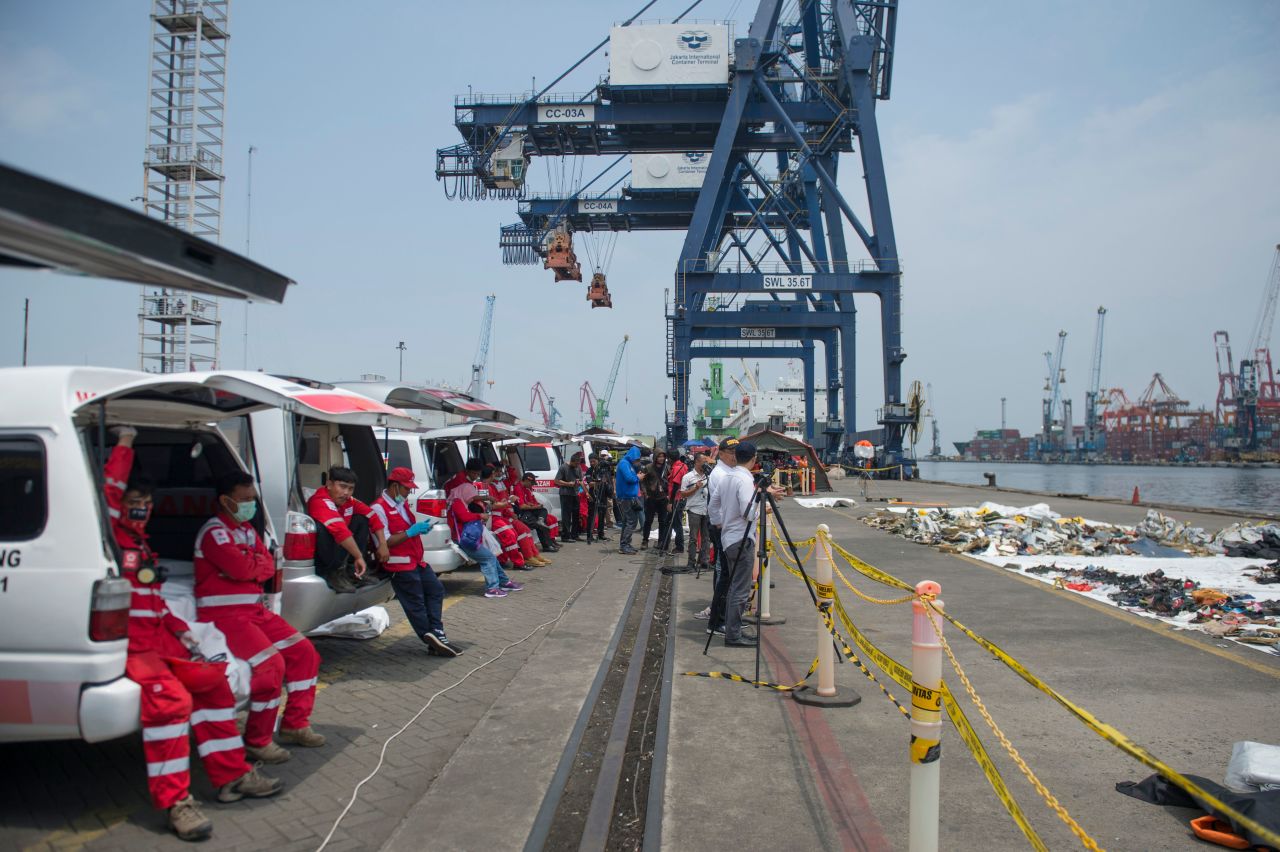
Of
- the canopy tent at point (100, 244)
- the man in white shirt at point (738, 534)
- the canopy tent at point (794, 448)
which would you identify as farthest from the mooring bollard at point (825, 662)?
the canopy tent at point (794, 448)

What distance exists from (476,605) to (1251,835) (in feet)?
24.7

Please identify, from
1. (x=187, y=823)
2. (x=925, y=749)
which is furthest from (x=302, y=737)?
(x=925, y=749)

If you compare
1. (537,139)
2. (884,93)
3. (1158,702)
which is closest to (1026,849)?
(1158,702)

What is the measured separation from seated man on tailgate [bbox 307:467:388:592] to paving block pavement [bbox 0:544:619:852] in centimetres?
87

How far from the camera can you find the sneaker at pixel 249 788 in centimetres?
401

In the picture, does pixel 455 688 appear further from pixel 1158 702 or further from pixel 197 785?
pixel 1158 702

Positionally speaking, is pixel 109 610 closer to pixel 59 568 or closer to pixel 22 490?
pixel 59 568

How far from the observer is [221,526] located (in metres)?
4.25

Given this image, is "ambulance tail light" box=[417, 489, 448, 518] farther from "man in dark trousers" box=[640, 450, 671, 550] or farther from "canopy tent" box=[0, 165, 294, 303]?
"man in dark trousers" box=[640, 450, 671, 550]

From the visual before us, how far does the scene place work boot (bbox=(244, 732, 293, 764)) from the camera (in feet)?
14.5

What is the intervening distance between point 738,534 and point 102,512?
4.77 meters

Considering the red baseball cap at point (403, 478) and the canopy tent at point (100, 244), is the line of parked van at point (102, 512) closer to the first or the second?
the red baseball cap at point (403, 478)

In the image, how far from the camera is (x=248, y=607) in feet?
14.2

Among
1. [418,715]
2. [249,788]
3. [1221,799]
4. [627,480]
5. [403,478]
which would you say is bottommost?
[418,715]
